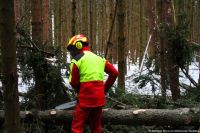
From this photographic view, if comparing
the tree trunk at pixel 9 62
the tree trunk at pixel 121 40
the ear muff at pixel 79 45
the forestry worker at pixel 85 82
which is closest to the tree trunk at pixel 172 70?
the tree trunk at pixel 121 40

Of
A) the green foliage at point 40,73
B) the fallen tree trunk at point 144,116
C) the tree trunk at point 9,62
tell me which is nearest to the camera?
the tree trunk at point 9,62

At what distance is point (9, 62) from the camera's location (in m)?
2.60

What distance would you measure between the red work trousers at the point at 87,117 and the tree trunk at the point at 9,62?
2666mm

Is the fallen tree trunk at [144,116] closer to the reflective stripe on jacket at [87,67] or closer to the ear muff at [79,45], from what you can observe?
the reflective stripe on jacket at [87,67]

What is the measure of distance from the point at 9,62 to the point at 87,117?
3.01 m

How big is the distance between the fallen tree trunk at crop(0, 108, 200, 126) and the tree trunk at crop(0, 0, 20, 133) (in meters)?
2.88

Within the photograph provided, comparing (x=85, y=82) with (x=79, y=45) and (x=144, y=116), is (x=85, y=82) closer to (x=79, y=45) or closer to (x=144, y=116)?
(x=79, y=45)

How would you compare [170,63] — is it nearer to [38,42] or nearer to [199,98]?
[199,98]

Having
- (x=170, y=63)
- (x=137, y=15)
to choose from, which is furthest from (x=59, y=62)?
(x=137, y=15)

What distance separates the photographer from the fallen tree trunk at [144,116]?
5.21 metres

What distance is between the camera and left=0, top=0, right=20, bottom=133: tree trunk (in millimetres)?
2562

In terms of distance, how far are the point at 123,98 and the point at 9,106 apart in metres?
4.26

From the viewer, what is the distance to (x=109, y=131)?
5938 millimetres

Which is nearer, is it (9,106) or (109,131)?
(9,106)
